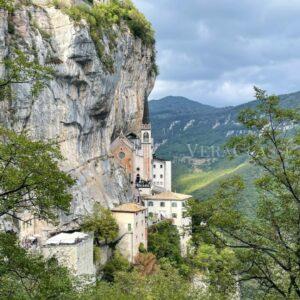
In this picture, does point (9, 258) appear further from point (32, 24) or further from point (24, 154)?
point (32, 24)

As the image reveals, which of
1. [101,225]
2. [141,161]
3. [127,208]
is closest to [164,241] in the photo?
[127,208]

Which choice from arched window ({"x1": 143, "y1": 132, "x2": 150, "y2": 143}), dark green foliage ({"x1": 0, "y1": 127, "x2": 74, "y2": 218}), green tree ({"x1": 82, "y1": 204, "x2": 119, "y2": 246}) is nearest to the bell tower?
arched window ({"x1": 143, "y1": 132, "x2": 150, "y2": 143})

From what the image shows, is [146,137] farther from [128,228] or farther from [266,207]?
[266,207]

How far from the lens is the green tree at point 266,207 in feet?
63.2

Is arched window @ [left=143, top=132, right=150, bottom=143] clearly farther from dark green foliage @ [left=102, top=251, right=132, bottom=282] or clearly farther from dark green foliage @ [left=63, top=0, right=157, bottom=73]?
dark green foliage @ [left=102, top=251, right=132, bottom=282]

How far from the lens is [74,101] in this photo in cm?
6144

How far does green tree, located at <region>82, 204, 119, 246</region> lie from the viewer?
2330 inches

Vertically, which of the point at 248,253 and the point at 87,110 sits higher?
the point at 87,110

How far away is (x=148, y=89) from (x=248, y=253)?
242 feet

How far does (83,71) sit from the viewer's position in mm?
62562

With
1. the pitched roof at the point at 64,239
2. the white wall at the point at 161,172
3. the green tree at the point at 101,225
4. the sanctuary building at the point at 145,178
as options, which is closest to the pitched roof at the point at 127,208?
the green tree at the point at 101,225

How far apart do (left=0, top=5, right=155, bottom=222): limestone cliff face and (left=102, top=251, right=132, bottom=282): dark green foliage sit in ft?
21.5

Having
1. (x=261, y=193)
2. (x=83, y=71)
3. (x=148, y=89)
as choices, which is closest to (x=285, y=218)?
(x=261, y=193)

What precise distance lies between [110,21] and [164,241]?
30.6m
